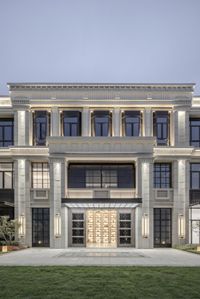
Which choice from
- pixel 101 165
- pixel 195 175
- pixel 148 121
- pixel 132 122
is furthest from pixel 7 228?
pixel 195 175

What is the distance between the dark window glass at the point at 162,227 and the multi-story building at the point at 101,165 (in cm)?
10

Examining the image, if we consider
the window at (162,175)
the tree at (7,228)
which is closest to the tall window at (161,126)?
the window at (162,175)

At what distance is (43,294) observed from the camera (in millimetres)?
12922

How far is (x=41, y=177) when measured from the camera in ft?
127

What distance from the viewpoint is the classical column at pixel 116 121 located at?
3816cm

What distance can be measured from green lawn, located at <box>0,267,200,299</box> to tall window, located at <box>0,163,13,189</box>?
21.0 meters

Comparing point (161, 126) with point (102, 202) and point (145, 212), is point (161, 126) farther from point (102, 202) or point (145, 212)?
point (102, 202)

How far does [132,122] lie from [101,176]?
22.4ft

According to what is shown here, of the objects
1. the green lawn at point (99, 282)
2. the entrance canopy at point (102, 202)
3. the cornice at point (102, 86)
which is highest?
the cornice at point (102, 86)

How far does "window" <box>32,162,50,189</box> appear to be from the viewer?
1522 inches

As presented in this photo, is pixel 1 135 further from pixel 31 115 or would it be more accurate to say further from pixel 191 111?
pixel 191 111

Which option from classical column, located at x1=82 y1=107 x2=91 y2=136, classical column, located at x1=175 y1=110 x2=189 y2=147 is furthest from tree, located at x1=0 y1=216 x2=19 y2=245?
classical column, located at x1=175 y1=110 x2=189 y2=147

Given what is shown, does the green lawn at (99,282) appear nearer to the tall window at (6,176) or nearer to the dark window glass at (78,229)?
the dark window glass at (78,229)

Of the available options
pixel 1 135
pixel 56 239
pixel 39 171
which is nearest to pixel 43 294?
pixel 56 239
